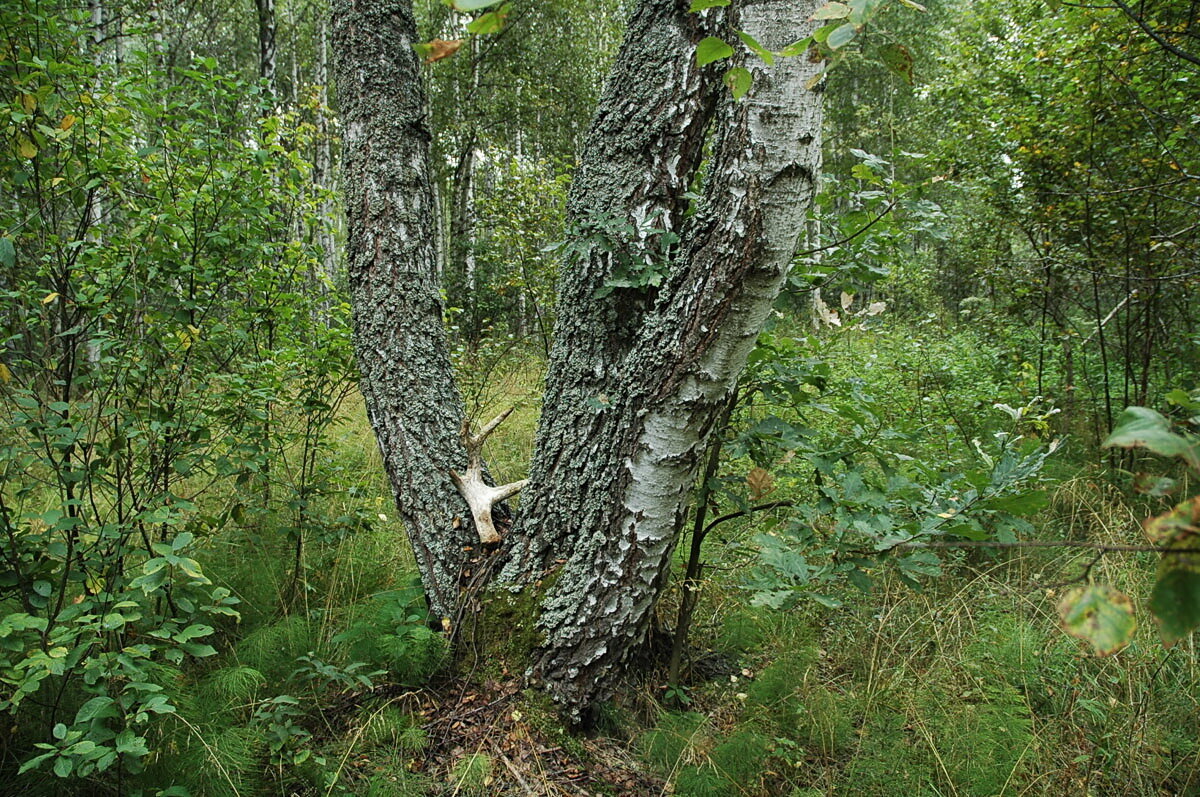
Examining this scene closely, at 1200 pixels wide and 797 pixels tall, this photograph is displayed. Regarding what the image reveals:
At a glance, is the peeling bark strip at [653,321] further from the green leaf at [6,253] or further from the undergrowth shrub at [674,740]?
the green leaf at [6,253]

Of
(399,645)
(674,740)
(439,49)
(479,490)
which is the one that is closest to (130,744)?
(399,645)

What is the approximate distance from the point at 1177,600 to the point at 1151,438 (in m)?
0.13

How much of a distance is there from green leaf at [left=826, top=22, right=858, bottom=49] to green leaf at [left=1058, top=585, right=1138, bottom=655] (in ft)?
2.07

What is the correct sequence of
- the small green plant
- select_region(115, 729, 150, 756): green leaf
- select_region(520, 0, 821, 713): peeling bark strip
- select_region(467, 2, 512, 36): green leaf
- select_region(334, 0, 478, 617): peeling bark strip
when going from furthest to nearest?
1. select_region(334, 0, 478, 617): peeling bark strip
2. the small green plant
3. select_region(520, 0, 821, 713): peeling bark strip
4. select_region(115, 729, 150, 756): green leaf
5. select_region(467, 2, 512, 36): green leaf

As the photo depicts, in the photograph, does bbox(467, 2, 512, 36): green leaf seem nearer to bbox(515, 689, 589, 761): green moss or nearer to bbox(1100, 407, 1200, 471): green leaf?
bbox(1100, 407, 1200, 471): green leaf

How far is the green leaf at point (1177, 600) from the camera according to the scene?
0.49 meters

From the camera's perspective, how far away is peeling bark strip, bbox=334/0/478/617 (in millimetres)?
2215

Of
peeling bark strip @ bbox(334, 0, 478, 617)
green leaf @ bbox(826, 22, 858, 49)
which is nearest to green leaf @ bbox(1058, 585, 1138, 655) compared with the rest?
green leaf @ bbox(826, 22, 858, 49)

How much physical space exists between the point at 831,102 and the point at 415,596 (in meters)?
20.6

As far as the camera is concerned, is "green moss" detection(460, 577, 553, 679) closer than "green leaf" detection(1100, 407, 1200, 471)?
No

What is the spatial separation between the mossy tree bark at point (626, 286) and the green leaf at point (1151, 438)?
3.74 ft

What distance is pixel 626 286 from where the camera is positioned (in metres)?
1.87

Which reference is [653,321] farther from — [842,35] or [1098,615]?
[1098,615]

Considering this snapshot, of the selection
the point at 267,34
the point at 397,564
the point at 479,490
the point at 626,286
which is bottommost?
the point at 397,564
